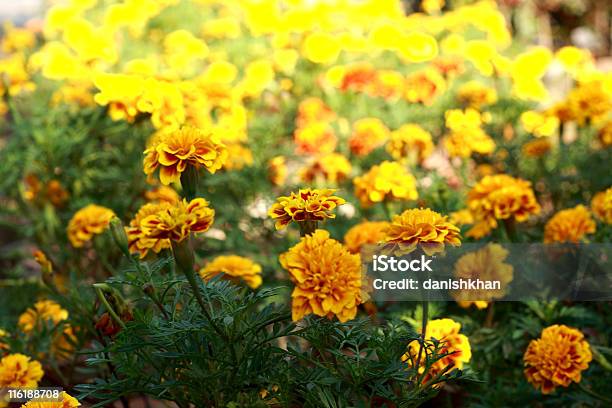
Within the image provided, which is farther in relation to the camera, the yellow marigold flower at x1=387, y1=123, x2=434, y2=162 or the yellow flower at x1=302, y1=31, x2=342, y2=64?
the yellow flower at x1=302, y1=31, x2=342, y2=64

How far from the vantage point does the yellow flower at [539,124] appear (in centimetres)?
331

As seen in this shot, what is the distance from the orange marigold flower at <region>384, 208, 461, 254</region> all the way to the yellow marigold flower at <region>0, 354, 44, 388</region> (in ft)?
3.19

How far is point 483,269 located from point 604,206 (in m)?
0.36

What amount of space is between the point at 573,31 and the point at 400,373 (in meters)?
7.19

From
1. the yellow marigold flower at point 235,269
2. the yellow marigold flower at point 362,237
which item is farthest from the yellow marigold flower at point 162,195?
the yellow marigold flower at point 362,237

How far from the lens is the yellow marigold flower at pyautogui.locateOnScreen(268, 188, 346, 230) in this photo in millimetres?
1470

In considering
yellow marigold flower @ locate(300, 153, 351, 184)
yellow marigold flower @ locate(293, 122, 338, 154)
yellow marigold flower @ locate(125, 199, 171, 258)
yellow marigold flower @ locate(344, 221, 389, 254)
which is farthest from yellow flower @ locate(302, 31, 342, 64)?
yellow marigold flower @ locate(125, 199, 171, 258)

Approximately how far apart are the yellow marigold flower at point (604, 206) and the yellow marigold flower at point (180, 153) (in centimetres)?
102

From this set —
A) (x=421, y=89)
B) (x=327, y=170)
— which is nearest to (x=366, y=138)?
(x=327, y=170)

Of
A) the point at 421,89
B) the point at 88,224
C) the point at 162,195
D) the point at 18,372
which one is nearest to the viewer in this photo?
the point at 18,372

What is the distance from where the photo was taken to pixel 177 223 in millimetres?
1358

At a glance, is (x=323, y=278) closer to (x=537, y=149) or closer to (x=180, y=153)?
(x=180, y=153)

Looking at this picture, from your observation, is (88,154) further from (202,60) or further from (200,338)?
(202,60)

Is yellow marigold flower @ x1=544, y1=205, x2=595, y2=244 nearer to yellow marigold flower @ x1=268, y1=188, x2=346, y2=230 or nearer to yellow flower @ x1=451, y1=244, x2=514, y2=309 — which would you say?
yellow flower @ x1=451, y1=244, x2=514, y2=309
